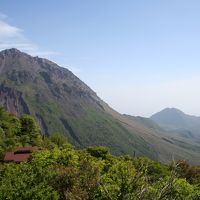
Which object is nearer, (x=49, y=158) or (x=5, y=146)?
(x=49, y=158)

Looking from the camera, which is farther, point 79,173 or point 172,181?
point 79,173

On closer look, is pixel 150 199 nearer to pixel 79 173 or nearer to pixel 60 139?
pixel 79 173

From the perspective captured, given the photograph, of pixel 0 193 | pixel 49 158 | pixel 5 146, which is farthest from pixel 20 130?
pixel 0 193

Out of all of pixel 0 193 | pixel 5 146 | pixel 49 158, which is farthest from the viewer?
pixel 5 146

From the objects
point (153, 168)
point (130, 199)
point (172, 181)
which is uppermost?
point (172, 181)

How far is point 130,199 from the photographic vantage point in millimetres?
20344

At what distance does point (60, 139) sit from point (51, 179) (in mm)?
113664

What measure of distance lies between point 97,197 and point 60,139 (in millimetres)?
117309

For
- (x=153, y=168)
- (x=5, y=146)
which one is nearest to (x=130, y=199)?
(x=153, y=168)

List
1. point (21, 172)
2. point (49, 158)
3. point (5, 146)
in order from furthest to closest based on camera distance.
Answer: point (5, 146) → point (49, 158) → point (21, 172)

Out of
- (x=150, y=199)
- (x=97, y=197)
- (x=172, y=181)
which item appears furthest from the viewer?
(x=97, y=197)

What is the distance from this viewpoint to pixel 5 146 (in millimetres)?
124312

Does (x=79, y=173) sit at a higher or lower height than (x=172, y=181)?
lower

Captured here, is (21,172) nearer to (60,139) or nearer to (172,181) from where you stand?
(172,181)
